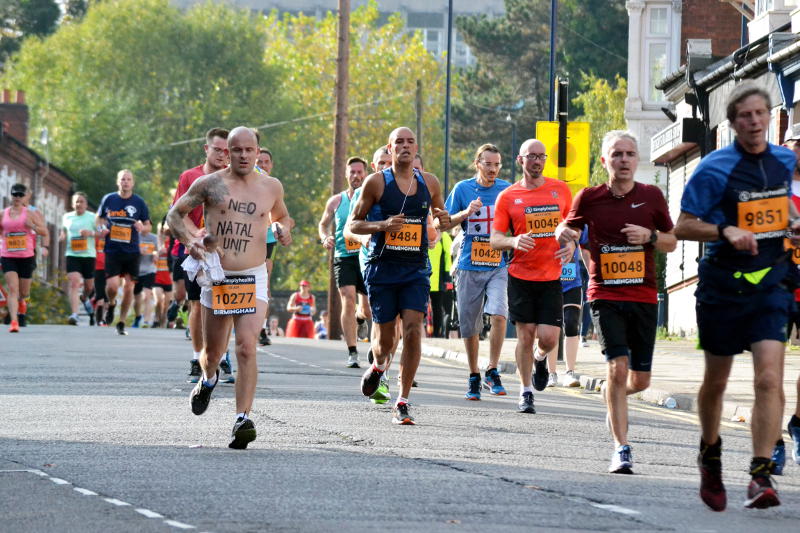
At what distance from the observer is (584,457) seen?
36.2 ft

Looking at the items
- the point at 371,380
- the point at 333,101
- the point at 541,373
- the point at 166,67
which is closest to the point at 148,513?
the point at 371,380

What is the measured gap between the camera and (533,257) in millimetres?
14727

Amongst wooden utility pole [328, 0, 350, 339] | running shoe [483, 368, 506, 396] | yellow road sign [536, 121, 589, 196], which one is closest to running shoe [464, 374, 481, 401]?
running shoe [483, 368, 506, 396]

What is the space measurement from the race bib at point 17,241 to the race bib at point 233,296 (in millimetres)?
15209

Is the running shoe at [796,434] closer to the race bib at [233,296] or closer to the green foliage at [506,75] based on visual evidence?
the race bib at [233,296]

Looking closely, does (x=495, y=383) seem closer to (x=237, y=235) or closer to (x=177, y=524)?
(x=237, y=235)

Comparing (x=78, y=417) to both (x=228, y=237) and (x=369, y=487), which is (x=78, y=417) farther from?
(x=369, y=487)

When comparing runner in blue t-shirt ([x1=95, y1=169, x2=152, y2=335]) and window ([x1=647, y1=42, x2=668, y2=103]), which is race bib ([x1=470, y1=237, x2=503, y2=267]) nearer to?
runner in blue t-shirt ([x1=95, y1=169, x2=152, y2=335])

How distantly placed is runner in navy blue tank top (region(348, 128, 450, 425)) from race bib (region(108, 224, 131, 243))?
12696 millimetres

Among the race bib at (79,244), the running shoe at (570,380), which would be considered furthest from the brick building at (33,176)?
the running shoe at (570,380)

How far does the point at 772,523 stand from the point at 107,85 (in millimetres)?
74660

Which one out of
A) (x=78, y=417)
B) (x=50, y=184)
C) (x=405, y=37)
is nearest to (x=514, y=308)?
(x=78, y=417)

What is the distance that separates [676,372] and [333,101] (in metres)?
68.6

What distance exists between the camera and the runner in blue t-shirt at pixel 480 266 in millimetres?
15852
